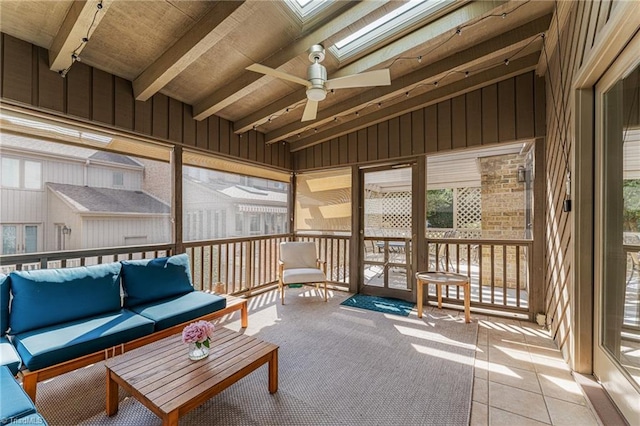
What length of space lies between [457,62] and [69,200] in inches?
173

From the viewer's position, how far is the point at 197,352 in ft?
6.39

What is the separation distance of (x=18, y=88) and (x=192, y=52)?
150cm

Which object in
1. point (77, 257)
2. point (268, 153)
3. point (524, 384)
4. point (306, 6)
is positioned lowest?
point (524, 384)

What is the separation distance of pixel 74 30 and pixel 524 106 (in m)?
4.74

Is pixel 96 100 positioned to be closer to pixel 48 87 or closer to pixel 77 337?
pixel 48 87

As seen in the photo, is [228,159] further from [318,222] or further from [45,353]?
[45,353]

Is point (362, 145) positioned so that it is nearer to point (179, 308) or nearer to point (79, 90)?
point (179, 308)

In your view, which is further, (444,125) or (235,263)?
(235,263)

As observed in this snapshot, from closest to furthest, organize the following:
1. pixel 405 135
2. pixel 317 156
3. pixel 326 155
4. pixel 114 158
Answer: pixel 114 158, pixel 405 135, pixel 326 155, pixel 317 156

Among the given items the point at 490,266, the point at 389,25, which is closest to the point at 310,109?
the point at 389,25

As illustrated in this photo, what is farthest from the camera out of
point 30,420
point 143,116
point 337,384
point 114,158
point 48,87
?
point 143,116

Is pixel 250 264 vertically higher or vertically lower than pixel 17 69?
lower

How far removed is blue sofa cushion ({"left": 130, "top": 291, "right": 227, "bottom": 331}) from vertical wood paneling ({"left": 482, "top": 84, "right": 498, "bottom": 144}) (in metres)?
3.96

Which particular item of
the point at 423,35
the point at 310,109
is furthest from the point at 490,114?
the point at 310,109
